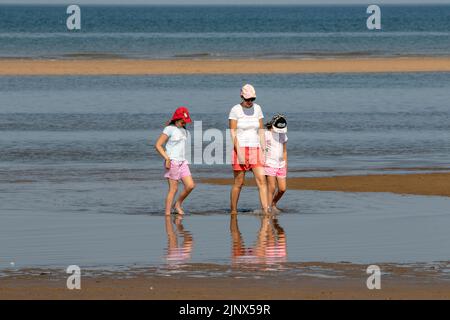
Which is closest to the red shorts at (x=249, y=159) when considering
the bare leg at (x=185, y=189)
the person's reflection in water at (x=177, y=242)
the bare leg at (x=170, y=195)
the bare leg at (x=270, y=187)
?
the bare leg at (x=270, y=187)

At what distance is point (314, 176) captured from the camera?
61.8 ft

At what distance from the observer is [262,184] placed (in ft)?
48.0

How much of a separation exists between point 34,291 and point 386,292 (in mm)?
3004

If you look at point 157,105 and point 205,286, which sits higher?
point 157,105

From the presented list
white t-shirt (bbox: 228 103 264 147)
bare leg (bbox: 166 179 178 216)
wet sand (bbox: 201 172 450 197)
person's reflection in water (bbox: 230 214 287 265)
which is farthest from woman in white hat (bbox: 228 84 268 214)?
wet sand (bbox: 201 172 450 197)

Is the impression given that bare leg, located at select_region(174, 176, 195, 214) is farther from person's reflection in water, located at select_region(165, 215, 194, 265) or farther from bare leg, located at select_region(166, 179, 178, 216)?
person's reflection in water, located at select_region(165, 215, 194, 265)

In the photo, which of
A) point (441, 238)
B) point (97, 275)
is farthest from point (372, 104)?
point (97, 275)

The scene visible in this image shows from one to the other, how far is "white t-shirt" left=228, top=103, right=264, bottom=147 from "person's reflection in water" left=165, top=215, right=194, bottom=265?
4.16ft

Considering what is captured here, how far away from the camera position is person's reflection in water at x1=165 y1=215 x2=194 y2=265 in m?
11.8

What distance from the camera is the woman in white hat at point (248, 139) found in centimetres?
1433

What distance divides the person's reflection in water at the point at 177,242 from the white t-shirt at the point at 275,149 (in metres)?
1.37

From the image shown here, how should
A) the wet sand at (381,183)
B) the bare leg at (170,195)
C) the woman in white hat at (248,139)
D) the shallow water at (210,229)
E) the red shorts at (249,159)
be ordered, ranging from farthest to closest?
the wet sand at (381,183) → the bare leg at (170,195) → the red shorts at (249,159) → the woman in white hat at (248,139) → the shallow water at (210,229)

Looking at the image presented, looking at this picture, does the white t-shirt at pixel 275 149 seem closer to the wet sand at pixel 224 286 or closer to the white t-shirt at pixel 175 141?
the white t-shirt at pixel 175 141
